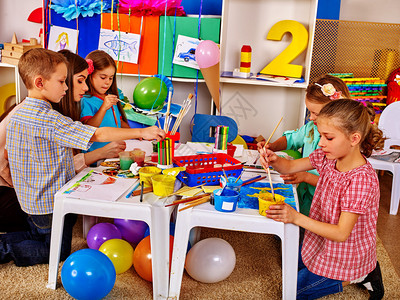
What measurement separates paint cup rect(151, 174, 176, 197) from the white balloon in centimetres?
33

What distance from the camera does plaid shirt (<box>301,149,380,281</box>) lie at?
1399mm

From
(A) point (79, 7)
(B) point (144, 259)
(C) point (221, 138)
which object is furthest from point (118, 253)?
(A) point (79, 7)

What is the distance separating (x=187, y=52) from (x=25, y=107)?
1.59 metres

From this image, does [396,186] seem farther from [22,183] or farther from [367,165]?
[22,183]

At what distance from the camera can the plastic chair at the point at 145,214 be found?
1.44m

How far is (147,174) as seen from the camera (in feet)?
5.05

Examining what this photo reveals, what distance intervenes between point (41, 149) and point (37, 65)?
0.32 m

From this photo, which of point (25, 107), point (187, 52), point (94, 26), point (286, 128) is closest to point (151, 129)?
point (25, 107)

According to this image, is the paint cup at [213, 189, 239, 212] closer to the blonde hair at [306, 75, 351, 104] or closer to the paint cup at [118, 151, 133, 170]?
the paint cup at [118, 151, 133, 170]

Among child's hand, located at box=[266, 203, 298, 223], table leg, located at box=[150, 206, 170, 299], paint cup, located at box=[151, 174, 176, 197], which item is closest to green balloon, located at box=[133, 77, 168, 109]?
paint cup, located at box=[151, 174, 176, 197]

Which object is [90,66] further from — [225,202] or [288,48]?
[288,48]

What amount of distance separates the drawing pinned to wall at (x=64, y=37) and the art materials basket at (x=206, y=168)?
1.80m

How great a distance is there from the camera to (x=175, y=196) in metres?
1.52

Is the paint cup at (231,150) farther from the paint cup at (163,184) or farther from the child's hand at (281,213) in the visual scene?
the child's hand at (281,213)
